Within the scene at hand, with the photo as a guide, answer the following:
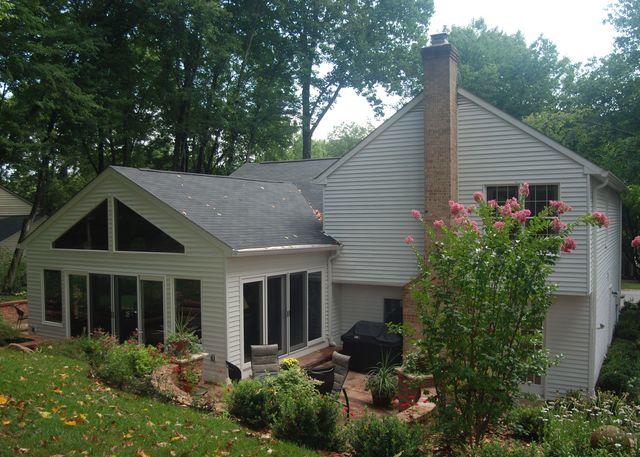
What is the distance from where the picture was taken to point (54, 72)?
783 inches

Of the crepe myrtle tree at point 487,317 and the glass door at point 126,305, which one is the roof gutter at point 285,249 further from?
the crepe myrtle tree at point 487,317

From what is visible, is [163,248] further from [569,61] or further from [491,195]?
[569,61]

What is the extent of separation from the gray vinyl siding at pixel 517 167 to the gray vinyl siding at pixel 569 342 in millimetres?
576

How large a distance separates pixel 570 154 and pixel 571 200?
107 centimetres

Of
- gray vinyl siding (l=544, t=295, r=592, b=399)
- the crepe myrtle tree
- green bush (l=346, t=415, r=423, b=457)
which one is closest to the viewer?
green bush (l=346, t=415, r=423, b=457)

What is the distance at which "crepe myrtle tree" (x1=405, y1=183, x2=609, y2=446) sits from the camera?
5867 mm

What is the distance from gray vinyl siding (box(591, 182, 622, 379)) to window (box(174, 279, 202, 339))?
9.26 meters

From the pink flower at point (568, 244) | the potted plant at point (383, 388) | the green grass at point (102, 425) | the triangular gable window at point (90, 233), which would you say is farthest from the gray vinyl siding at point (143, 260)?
the pink flower at point (568, 244)

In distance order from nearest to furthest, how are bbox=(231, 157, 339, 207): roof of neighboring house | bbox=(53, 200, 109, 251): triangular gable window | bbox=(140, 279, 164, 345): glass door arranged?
bbox=(140, 279, 164, 345): glass door
bbox=(53, 200, 109, 251): triangular gable window
bbox=(231, 157, 339, 207): roof of neighboring house

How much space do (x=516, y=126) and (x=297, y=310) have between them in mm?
7212

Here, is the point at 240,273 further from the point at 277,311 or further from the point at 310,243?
the point at 310,243

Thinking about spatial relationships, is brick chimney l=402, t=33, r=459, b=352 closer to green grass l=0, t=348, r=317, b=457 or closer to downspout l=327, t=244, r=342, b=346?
downspout l=327, t=244, r=342, b=346

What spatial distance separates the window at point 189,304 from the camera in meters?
11.6

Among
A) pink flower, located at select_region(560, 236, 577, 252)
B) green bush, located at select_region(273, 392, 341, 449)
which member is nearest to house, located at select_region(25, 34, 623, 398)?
green bush, located at select_region(273, 392, 341, 449)
